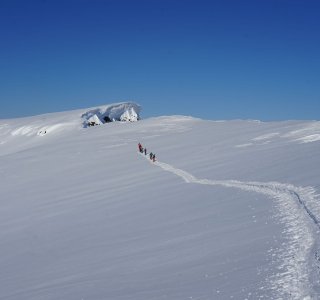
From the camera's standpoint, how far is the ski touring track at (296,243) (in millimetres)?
7953

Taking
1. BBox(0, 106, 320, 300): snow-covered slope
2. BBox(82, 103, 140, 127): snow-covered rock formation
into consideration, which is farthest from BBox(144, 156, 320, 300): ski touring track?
BBox(82, 103, 140, 127): snow-covered rock formation

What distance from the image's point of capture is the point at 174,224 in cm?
1636

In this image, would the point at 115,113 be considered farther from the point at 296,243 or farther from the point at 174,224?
the point at 296,243

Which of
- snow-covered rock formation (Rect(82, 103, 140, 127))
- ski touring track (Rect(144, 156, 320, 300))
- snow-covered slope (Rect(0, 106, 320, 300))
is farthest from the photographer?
snow-covered rock formation (Rect(82, 103, 140, 127))

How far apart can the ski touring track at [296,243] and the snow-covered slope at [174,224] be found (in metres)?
0.04

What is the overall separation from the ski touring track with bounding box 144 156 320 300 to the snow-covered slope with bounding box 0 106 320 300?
0.04m

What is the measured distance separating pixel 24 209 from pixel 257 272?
2153cm

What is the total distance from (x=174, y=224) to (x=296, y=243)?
6.40 metres

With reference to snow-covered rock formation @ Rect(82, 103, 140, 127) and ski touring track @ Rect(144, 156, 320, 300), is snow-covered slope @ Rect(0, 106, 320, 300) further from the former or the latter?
snow-covered rock formation @ Rect(82, 103, 140, 127)

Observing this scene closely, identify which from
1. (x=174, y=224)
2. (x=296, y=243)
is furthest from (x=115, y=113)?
(x=296, y=243)

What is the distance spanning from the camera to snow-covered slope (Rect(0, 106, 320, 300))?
31.6 ft

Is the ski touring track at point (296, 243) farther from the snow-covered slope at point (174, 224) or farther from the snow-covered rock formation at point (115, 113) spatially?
the snow-covered rock formation at point (115, 113)

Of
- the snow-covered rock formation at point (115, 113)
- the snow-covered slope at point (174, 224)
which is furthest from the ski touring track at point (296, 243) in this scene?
the snow-covered rock formation at point (115, 113)

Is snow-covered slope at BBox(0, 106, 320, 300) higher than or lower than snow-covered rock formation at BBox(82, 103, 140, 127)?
lower
